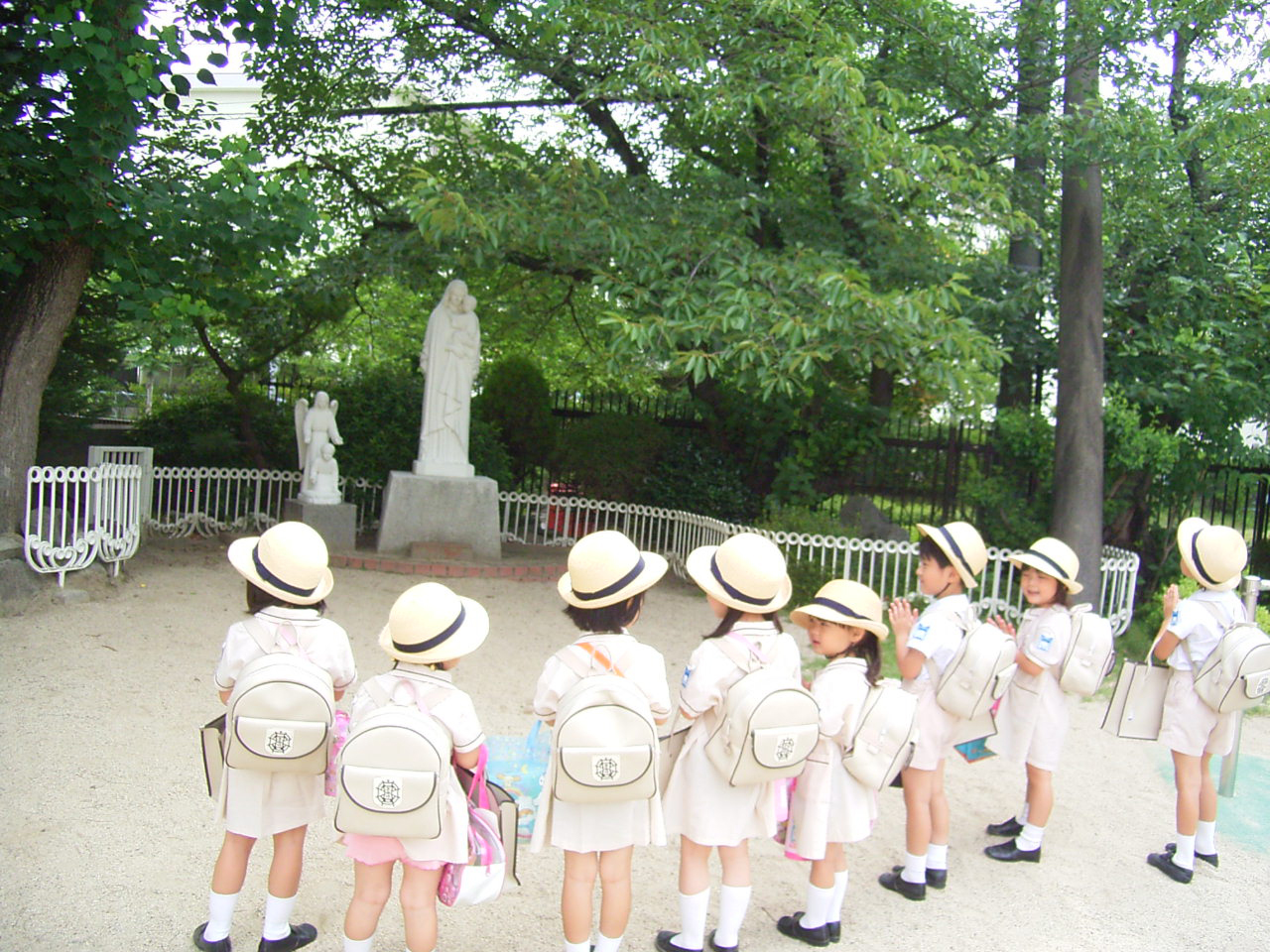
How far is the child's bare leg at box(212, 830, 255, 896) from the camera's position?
124 inches

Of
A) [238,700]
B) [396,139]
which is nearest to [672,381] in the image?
[396,139]

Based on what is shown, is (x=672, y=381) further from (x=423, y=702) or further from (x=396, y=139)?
(x=423, y=702)

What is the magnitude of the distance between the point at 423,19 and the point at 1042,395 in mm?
8319

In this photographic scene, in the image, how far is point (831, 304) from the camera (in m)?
7.69

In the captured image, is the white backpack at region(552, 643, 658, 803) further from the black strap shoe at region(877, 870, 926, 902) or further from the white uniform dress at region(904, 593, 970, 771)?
the black strap shoe at region(877, 870, 926, 902)

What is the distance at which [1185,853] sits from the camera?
438 cm

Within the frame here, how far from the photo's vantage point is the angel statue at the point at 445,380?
1071 cm

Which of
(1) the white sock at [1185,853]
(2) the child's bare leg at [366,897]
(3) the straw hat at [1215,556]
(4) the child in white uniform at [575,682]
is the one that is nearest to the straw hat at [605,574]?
(4) the child in white uniform at [575,682]

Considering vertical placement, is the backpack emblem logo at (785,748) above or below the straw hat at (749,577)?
below

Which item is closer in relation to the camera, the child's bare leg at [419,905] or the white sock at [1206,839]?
the child's bare leg at [419,905]

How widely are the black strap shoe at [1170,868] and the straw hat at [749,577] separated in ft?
8.07

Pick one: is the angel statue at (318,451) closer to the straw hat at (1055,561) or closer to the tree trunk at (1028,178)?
the tree trunk at (1028,178)

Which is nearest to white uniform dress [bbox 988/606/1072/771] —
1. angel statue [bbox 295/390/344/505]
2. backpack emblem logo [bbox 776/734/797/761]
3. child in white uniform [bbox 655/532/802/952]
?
child in white uniform [bbox 655/532/802/952]

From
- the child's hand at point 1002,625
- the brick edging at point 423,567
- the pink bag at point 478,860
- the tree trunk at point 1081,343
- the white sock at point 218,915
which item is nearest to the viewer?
the pink bag at point 478,860
